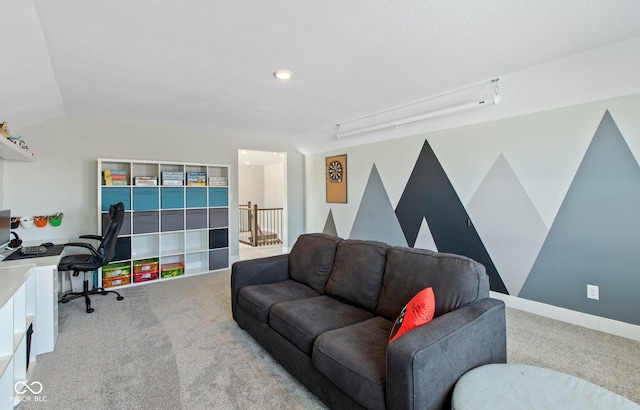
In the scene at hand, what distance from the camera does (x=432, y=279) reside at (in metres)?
1.96

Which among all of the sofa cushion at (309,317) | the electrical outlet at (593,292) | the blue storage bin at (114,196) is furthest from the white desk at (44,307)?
the electrical outlet at (593,292)

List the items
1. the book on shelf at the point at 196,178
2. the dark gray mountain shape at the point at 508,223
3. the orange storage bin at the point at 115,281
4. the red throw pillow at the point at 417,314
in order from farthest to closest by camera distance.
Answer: the book on shelf at the point at 196,178, the orange storage bin at the point at 115,281, the dark gray mountain shape at the point at 508,223, the red throw pillow at the point at 417,314

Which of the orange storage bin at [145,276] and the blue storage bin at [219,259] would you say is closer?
the orange storage bin at [145,276]

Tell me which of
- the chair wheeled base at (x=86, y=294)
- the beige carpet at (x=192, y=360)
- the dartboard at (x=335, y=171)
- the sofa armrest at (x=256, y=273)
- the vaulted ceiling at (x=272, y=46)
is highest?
the vaulted ceiling at (x=272, y=46)

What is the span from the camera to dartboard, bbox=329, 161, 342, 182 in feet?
18.9

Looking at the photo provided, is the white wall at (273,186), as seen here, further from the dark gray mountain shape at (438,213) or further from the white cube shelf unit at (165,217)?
the dark gray mountain shape at (438,213)

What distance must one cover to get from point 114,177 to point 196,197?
3.69 ft

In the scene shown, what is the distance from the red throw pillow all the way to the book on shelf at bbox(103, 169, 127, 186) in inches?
170

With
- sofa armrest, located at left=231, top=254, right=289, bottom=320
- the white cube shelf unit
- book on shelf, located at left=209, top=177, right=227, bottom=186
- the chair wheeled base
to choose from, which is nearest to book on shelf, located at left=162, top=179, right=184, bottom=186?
the white cube shelf unit

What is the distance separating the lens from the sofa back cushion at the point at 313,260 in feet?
9.05

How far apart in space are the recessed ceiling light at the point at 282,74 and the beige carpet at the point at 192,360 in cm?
246

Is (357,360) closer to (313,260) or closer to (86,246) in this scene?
(313,260)

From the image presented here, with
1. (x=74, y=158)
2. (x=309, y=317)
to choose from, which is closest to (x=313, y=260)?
(x=309, y=317)

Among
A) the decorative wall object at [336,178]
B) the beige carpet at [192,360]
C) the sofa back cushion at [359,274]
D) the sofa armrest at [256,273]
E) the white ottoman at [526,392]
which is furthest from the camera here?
the decorative wall object at [336,178]
